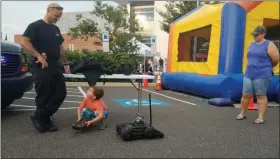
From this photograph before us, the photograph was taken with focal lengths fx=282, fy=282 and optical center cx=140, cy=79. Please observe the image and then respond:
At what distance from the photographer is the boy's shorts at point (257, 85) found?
4.71 metres

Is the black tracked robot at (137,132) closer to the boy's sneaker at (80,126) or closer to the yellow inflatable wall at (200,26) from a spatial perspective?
the boy's sneaker at (80,126)

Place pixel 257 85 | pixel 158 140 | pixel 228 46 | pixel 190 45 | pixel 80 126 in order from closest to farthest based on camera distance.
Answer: pixel 158 140, pixel 80 126, pixel 257 85, pixel 228 46, pixel 190 45

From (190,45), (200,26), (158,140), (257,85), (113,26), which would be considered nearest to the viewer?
(158,140)

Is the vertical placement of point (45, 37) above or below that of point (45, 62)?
above

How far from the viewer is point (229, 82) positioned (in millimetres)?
6594

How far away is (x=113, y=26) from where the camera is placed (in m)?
22.0

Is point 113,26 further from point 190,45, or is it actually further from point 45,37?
point 45,37

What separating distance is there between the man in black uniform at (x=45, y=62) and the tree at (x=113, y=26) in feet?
53.5

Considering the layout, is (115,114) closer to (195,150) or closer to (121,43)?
(195,150)

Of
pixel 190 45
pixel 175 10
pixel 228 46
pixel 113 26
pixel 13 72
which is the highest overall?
pixel 175 10

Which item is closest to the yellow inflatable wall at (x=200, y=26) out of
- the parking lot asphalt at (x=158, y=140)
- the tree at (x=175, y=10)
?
the parking lot asphalt at (x=158, y=140)

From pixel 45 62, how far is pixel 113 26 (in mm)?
18892

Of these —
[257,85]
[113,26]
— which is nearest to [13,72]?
[257,85]

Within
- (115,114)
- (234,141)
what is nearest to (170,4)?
(115,114)
